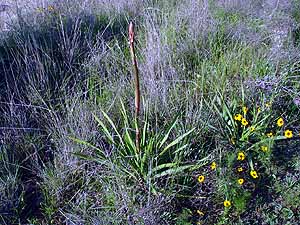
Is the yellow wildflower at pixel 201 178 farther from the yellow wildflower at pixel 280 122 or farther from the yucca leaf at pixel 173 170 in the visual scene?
the yellow wildflower at pixel 280 122

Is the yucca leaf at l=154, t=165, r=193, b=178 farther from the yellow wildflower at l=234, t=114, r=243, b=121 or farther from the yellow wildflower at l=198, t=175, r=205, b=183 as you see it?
the yellow wildflower at l=234, t=114, r=243, b=121

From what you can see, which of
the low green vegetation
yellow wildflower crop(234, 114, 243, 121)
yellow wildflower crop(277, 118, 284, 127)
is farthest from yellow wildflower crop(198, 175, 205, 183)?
yellow wildflower crop(277, 118, 284, 127)

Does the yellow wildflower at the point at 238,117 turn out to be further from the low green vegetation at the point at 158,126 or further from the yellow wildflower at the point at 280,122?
the yellow wildflower at the point at 280,122

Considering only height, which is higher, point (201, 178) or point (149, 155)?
point (149, 155)

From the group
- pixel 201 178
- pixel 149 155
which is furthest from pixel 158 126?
pixel 201 178

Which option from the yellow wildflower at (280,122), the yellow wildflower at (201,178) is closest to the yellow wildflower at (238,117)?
the yellow wildflower at (280,122)

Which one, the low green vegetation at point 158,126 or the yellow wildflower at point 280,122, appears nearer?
the low green vegetation at point 158,126

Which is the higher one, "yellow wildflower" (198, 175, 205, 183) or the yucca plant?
the yucca plant

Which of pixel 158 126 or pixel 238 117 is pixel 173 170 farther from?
pixel 238 117

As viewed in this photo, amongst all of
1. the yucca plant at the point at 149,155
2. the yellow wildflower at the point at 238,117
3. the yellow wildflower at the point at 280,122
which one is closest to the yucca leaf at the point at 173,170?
the yucca plant at the point at 149,155

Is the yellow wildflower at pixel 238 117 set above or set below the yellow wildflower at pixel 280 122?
above

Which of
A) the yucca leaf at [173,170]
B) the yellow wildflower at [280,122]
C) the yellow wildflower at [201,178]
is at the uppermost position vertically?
the yellow wildflower at [280,122]

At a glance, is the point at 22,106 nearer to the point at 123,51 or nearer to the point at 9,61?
the point at 9,61

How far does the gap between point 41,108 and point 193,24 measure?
1.55m
